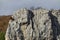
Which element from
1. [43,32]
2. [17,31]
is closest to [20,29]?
[17,31]

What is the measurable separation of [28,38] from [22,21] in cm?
90

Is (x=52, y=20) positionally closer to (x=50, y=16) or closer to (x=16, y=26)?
(x=50, y=16)

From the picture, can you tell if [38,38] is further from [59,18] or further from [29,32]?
[59,18]

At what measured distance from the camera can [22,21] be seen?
15.4 metres

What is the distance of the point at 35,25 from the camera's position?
15.3 metres

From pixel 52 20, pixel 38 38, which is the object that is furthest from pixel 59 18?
pixel 38 38

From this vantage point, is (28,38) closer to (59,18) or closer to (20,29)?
(20,29)

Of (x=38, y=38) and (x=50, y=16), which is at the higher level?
(x=50, y=16)

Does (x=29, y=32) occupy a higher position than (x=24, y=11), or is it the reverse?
(x=24, y=11)

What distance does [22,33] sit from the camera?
610 inches

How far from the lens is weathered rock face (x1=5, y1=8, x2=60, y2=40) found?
1509cm

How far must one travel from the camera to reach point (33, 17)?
1544 cm

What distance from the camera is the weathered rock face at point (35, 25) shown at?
49.5 feet

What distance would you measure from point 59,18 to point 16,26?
2160 mm
